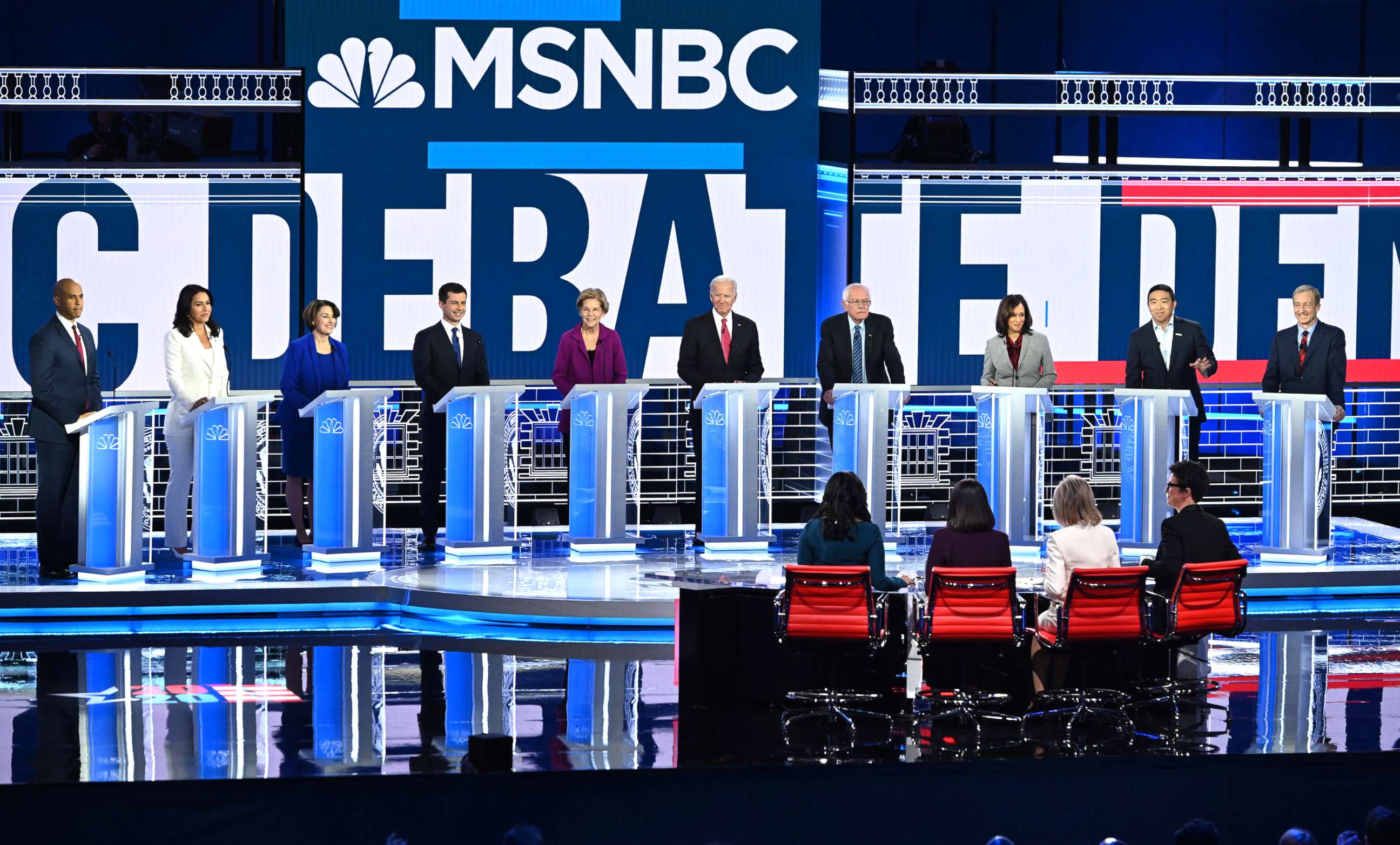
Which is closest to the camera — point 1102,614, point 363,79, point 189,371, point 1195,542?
point 1102,614

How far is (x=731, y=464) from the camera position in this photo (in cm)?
948

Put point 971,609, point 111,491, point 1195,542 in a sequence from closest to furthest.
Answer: point 971,609, point 1195,542, point 111,491

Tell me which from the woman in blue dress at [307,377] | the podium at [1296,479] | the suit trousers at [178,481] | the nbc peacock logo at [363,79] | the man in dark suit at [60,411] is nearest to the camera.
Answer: the man in dark suit at [60,411]

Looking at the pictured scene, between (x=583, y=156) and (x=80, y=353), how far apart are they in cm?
387

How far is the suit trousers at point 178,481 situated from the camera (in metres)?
9.03

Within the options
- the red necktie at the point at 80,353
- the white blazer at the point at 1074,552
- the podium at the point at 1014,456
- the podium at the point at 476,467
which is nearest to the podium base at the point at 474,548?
the podium at the point at 476,467

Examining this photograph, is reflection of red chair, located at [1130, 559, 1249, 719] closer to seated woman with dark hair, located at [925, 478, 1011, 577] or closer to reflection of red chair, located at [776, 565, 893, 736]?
seated woman with dark hair, located at [925, 478, 1011, 577]

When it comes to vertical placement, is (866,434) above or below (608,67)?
below

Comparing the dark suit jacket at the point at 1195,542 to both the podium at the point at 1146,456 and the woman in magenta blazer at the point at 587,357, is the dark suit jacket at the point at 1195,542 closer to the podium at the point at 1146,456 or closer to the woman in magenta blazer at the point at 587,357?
the podium at the point at 1146,456

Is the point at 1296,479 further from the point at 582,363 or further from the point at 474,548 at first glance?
the point at 474,548

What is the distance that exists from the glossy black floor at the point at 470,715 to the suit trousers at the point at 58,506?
78 cm

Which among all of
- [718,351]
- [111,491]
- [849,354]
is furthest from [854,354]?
[111,491]

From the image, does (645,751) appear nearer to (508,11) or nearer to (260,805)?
(260,805)

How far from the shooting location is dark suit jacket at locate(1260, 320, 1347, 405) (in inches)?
380
